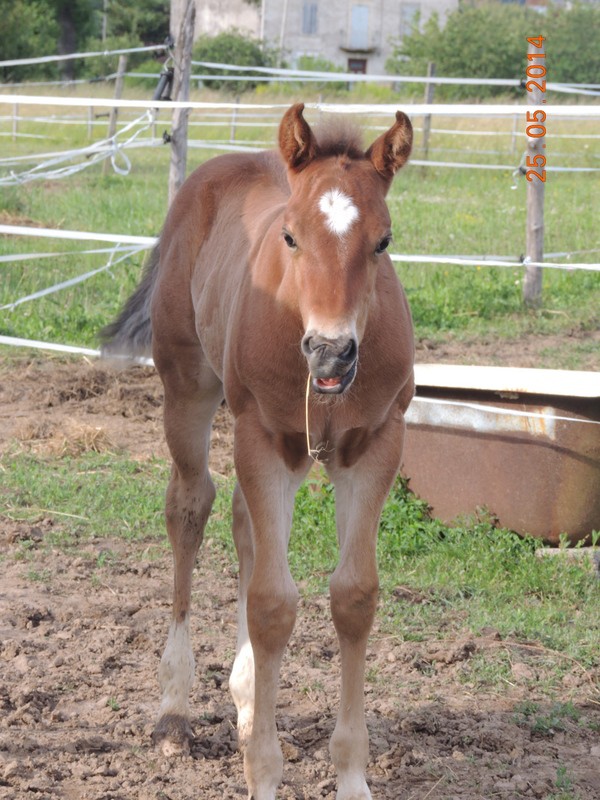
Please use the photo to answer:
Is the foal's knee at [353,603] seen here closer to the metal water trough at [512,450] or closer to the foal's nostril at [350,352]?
the foal's nostril at [350,352]

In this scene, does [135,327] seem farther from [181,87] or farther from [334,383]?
[181,87]

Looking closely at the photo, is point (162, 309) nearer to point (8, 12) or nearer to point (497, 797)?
point (497, 797)

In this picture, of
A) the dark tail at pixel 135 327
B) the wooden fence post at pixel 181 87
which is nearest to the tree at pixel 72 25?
the wooden fence post at pixel 181 87

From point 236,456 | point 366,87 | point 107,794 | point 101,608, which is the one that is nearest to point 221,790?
point 107,794

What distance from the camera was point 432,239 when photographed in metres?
11.2

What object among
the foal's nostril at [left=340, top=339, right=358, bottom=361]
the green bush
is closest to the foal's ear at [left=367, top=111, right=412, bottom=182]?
the foal's nostril at [left=340, top=339, right=358, bottom=361]

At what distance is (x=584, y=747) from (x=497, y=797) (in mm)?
427

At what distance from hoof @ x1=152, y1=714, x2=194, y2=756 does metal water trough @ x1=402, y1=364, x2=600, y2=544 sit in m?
1.90

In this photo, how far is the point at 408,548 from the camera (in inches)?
177

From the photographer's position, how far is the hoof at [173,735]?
3.05 metres

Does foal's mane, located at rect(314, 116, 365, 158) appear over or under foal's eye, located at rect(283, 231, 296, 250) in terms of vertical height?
over

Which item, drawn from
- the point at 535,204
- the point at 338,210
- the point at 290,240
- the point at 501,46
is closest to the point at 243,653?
the point at 290,240

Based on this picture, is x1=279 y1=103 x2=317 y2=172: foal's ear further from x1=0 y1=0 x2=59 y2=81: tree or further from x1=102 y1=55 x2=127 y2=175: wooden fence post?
x1=0 y1=0 x2=59 y2=81: tree

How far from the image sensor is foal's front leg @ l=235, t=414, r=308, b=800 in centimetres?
271
